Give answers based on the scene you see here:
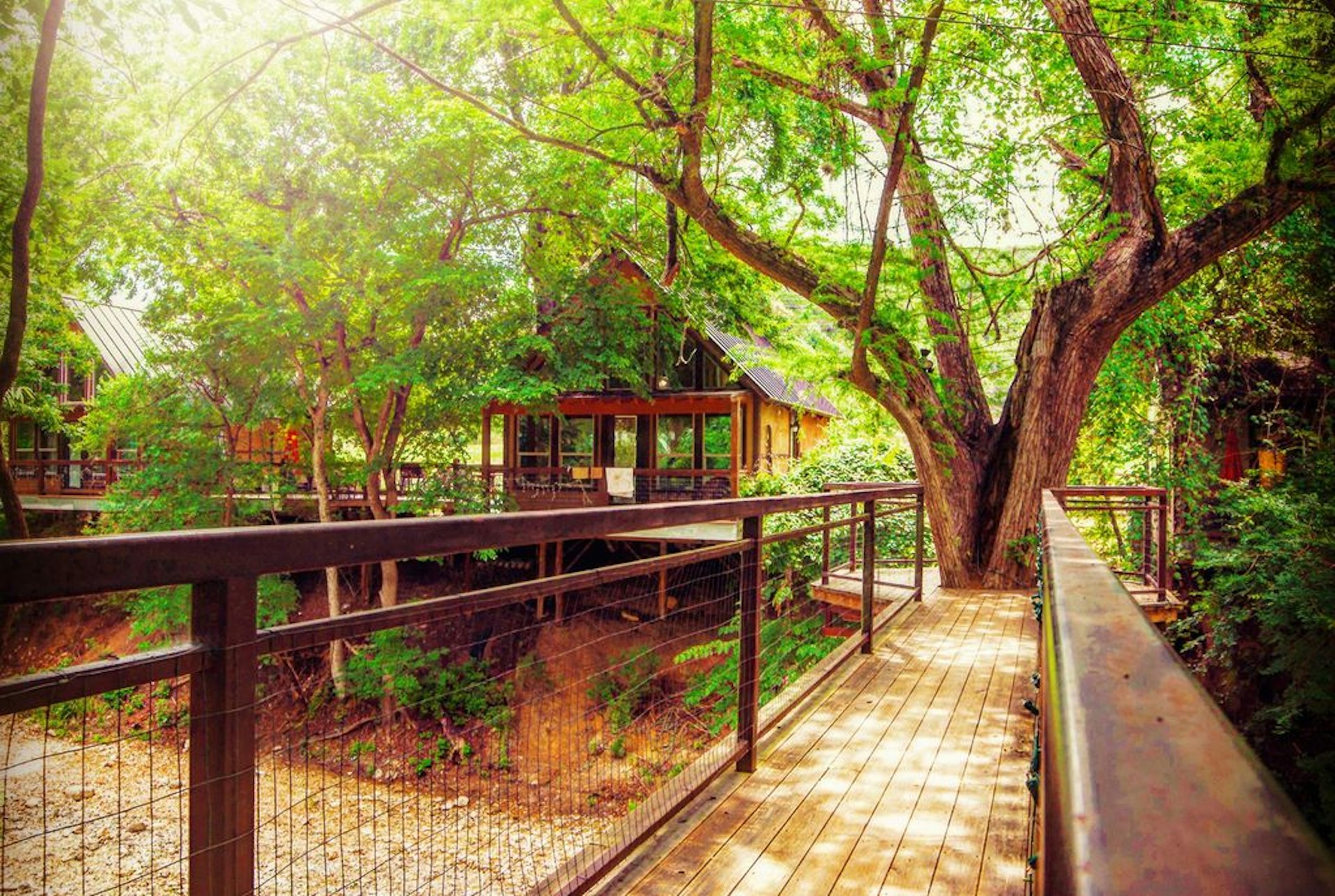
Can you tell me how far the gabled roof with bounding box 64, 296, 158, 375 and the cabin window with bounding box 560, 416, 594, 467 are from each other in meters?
11.3

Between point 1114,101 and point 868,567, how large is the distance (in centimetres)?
580

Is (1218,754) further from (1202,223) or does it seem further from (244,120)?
(244,120)

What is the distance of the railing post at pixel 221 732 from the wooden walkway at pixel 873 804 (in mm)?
1394

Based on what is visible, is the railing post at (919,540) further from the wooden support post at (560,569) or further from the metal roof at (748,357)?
the wooden support post at (560,569)

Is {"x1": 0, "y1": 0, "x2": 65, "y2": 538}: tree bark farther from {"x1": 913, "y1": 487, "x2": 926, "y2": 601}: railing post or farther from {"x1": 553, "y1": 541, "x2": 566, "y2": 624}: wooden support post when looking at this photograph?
{"x1": 553, "y1": 541, "x2": 566, "y2": 624}: wooden support post

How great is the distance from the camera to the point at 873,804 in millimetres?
3236

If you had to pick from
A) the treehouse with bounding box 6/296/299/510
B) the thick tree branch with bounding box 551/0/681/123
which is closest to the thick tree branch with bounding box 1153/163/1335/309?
the thick tree branch with bounding box 551/0/681/123

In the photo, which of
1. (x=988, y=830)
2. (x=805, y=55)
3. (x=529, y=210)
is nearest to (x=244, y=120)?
(x=529, y=210)

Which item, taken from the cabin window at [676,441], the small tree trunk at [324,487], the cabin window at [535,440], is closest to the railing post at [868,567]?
the small tree trunk at [324,487]

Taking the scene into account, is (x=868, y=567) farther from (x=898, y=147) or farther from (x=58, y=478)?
(x=58, y=478)

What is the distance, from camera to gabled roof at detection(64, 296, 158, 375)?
77.9 ft

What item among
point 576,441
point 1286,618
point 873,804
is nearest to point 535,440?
point 576,441

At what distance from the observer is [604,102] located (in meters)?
9.20

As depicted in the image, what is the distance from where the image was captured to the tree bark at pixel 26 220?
4.88 m
